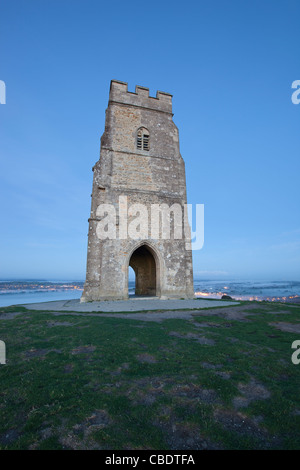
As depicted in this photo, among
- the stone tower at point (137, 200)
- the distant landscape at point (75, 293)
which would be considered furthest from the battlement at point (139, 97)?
the distant landscape at point (75, 293)

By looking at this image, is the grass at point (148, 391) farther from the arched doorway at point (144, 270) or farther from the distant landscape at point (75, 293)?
the distant landscape at point (75, 293)

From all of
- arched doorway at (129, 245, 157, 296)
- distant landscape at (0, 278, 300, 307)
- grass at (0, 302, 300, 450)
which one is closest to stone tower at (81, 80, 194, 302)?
arched doorway at (129, 245, 157, 296)

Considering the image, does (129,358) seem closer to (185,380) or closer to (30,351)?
(185,380)

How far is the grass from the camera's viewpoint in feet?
8.87

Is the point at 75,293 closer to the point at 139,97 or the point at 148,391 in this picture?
the point at 139,97

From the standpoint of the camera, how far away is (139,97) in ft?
59.7

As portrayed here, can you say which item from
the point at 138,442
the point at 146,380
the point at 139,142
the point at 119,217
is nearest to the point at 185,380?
the point at 146,380

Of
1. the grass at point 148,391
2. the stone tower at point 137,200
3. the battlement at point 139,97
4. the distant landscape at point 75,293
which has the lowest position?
the distant landscape at point 75,293

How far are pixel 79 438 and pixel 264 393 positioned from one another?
280cm

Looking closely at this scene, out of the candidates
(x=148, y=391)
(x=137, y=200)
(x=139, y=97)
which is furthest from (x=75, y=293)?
(x=148, y=391)

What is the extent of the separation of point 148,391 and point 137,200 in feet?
45.5

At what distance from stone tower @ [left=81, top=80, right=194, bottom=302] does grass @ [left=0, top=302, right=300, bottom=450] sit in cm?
871

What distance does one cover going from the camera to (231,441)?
2662 millimetres

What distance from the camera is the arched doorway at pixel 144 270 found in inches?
828
